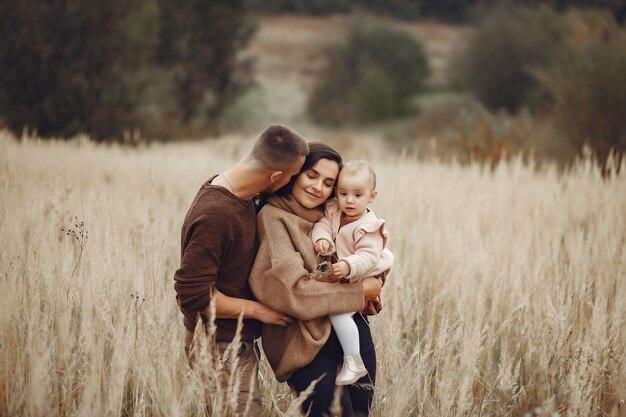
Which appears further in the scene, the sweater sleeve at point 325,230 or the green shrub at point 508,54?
the green shrub at point 508,54

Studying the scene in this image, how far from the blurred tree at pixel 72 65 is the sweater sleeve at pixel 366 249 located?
1156cm

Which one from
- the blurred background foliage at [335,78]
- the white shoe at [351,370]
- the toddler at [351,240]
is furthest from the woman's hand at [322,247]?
the blurred background foliage at [335,78]

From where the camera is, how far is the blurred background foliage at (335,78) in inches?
393

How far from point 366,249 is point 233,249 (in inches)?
20.4

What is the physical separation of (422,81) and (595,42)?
2464cm

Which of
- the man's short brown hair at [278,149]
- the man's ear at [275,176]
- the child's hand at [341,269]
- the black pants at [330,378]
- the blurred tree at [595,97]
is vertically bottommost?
the black pants at [330,378]

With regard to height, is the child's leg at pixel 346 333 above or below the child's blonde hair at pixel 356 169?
below

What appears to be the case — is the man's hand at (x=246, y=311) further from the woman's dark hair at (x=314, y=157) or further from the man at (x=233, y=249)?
the woman's dark hair at (x=314, y=157)

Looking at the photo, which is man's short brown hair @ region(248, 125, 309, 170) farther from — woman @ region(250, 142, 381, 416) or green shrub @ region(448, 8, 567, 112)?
green shrub @ region(448, 8, 567, 112)

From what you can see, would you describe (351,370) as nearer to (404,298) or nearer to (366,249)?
(366,249)

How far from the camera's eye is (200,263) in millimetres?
1835

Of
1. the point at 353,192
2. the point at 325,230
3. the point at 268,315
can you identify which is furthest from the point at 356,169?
the point at 268,315

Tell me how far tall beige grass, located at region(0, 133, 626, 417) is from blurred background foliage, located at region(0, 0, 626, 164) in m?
3.89

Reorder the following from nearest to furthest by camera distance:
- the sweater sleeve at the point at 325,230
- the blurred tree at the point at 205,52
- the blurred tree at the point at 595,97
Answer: the sweater sleeve at the point at 325,230 < the blurred tree at the point at 595,97 < the blurred tree at the point at 205,52
